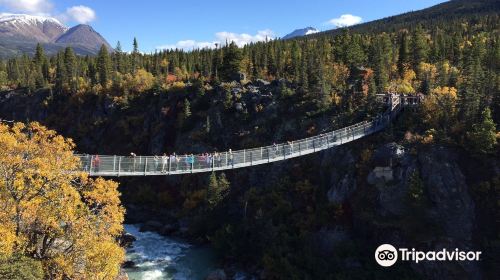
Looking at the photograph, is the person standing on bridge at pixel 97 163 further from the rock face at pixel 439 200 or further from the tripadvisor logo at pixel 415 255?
the rock face at pixel 439 200

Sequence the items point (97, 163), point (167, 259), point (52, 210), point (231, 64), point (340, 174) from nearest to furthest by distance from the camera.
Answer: point (52, 210)
point (97, 163)
point (340, 174)
point (167, 259)
point (231, 64)

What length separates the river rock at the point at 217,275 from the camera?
108ft

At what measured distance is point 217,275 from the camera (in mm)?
33000

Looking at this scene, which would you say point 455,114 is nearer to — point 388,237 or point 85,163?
point 388,237

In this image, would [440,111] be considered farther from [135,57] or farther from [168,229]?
[135,57]

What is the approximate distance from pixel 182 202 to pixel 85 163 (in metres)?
26.7

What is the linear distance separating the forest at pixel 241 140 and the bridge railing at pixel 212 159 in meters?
1.69

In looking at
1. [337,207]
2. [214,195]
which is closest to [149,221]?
[214,195]

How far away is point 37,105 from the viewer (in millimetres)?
84062

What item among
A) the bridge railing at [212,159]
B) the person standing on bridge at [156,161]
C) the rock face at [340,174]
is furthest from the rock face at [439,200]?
the person standing on bridge at [156,161]

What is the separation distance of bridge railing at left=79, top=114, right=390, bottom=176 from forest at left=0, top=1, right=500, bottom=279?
66.4 inches

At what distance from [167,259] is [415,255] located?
19.5m

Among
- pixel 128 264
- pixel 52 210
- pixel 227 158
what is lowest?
pixel 128 264

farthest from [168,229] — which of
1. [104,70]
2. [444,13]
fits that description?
[444,13]
